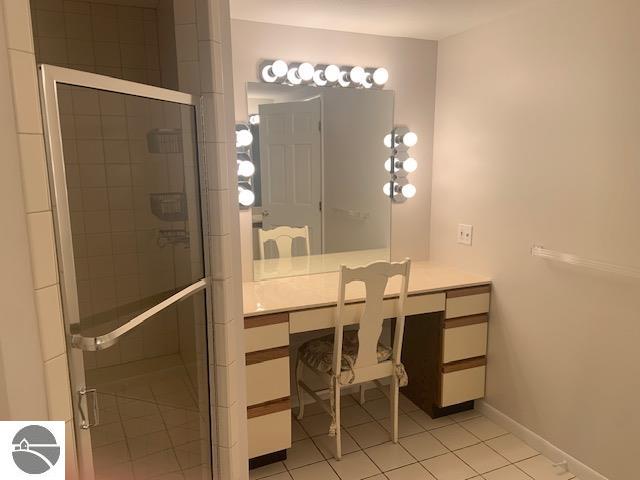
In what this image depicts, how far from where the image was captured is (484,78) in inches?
96.0

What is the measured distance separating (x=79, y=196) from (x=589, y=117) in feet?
6.32

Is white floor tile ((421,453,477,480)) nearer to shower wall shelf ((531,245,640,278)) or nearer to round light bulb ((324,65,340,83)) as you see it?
shower wall shelf ((531,245,640,278))

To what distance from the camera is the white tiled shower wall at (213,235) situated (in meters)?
0.96

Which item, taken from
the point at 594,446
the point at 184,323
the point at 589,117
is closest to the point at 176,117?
the point at 184,323

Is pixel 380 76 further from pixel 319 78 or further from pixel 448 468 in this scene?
pixel 448 468

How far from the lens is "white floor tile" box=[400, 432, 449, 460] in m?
2.32

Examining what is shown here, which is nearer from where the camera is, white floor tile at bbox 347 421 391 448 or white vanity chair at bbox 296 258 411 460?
white vanity chair at bbox 296 258 411 460

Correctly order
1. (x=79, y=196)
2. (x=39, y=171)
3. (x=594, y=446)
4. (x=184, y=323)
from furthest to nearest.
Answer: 1. (x=594, y=446)
2. (x=184, y=323)
3. (x=79, y=196)
4. (x=39, y=171)

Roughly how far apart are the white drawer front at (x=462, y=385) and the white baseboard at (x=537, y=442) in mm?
107

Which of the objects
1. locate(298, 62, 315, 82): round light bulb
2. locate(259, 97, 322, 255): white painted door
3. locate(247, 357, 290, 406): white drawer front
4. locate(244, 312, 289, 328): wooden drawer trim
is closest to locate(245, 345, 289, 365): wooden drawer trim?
locate(247, 357, 290, 406): white drawer front

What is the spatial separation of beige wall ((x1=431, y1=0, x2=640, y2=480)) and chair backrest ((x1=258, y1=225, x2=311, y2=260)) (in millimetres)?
911

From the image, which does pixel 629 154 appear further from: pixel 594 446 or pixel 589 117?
pixel 594 446

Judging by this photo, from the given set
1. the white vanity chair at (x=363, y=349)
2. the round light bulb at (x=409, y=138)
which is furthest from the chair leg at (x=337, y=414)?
the round light bulb at (x=409, y=138)

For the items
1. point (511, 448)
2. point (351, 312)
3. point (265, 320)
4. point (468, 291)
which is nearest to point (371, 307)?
point (351, 312)
